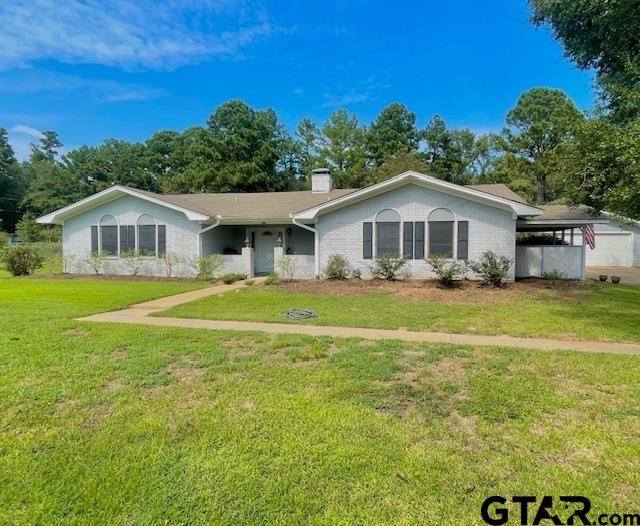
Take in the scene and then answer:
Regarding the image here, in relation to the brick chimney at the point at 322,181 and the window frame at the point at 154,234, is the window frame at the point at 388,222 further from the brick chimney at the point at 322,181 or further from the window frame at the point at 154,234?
the window frame at the point at 154,234

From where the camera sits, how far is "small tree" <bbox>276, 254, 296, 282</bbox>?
49.2 ft

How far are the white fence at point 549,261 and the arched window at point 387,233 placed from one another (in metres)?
4.83

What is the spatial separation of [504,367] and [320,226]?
10.7 meters

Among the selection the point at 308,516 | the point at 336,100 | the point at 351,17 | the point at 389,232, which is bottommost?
the point at 308,516

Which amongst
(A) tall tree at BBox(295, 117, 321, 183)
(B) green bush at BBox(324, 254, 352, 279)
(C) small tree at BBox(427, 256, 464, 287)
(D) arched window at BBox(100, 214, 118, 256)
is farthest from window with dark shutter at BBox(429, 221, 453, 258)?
(A) tall tree at BBox(295, 117, 321, 183)

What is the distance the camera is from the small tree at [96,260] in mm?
17000

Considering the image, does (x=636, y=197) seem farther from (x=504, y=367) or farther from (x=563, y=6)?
(x=563, y=6)

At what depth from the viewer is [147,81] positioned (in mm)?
25469

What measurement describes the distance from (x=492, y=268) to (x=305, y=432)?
36.4 feet

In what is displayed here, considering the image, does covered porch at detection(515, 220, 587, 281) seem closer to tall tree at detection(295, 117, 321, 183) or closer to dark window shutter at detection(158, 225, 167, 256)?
dark window shutter at detection(158, 225, 167, 256)

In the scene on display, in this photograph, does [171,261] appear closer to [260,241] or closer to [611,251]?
[260,241]

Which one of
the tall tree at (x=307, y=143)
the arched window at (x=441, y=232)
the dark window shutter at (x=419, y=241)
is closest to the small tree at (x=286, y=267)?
the dark window shutter at (x=419, y=241)

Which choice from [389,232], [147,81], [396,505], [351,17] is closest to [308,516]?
[396,505]

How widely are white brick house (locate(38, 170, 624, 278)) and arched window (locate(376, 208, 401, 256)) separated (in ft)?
0.12
